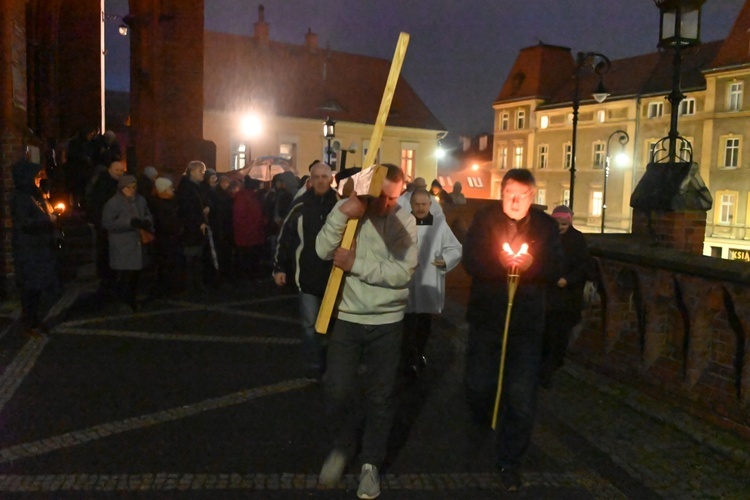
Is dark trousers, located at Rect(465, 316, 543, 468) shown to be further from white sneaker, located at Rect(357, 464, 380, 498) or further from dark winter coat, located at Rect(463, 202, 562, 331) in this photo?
white sneaker, located at Rect(357, 464, 380, 498)

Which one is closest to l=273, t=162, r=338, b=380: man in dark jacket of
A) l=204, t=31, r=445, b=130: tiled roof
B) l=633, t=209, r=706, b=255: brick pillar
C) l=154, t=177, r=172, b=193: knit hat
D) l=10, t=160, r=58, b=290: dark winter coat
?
l=10, t=160, r=58, b=290: dark winter coat

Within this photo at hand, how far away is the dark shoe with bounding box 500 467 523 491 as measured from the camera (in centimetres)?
462

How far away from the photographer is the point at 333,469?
15.1 ft

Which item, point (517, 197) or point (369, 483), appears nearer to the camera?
point (369, 483)

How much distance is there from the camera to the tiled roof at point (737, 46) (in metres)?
50.4

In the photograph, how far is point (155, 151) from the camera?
1650 centimetres

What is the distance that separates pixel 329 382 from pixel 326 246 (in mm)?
810

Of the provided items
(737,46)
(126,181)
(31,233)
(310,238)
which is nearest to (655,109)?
(737,46)

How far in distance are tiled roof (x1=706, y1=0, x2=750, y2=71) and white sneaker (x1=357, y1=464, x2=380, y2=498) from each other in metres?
52.9

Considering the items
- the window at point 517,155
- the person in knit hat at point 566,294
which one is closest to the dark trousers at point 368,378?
the person in knit hat at point 566,294

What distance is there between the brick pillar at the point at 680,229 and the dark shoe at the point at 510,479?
3.80 meters

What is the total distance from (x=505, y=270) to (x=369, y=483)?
1.51 metres

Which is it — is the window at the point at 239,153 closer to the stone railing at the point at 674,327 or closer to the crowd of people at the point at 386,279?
the crowd of people at the point at 386,279

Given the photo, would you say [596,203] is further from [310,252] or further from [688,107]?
[310,252]
